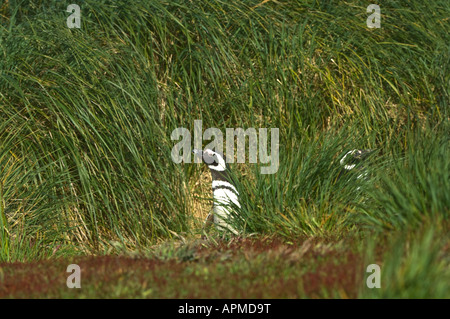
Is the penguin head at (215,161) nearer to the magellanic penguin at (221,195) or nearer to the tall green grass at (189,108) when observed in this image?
the magellanic penguin at (221,195)

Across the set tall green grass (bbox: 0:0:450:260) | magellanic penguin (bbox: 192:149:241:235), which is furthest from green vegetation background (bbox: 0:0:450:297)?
magellanic penguin (bbox: 192:149:241:235)

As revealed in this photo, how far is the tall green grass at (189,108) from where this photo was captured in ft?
→ 16.2

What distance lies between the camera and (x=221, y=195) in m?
5.15

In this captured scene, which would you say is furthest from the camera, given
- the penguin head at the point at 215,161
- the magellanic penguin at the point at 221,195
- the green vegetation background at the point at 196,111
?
the penguin head at the point at 215,161

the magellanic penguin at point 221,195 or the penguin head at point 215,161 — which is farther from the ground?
the penguin head at point 215,161

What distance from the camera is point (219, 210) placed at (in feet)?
16.7

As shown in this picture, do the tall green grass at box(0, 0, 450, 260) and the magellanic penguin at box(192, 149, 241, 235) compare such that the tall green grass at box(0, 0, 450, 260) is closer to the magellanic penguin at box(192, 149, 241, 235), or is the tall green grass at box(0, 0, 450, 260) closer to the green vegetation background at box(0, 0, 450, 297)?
the green vegetation background at box(0, 0, 450, 297)

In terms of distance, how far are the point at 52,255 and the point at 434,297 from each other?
316 cm

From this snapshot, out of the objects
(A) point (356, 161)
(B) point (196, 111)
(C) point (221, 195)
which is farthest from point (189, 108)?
(A) point (356, 161)

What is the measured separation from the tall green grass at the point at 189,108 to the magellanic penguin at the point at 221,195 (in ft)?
0.46

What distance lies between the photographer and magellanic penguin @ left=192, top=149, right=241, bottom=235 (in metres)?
4.98

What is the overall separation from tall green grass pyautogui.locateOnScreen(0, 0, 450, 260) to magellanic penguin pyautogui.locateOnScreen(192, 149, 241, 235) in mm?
140

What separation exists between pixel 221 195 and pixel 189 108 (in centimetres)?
115

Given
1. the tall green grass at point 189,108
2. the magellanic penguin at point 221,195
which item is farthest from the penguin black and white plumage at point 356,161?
the magellanic penguin at point 221,195
